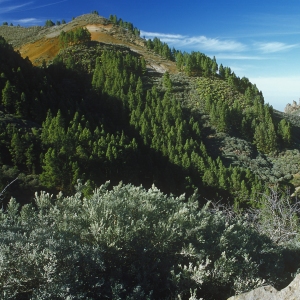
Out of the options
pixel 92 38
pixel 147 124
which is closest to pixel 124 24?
pixel 92 38

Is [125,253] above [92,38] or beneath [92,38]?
beneath

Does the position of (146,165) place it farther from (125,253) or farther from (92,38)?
(92,38)

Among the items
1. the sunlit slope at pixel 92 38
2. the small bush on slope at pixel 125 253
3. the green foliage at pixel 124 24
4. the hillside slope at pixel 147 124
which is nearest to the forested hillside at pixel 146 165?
the small bush on slope at pixel 125 253

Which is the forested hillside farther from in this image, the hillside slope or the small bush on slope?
the hillside slope

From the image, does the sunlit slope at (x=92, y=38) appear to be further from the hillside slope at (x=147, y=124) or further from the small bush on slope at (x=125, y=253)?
the small bush on slope at (x=125, y=253)

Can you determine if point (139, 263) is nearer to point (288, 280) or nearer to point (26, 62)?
point (288, 280)

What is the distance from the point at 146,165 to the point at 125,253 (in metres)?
24.1

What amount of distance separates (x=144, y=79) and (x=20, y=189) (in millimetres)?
35875

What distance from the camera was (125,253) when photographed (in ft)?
13.6

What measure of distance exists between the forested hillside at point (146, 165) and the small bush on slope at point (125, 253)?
0.02m

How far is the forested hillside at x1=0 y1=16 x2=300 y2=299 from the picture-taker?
396 cm

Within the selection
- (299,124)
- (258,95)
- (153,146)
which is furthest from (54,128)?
(299,124)

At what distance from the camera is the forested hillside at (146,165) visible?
3957 millimetres

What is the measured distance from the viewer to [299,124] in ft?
169
